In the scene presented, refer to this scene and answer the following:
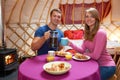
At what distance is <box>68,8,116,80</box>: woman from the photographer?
177cm

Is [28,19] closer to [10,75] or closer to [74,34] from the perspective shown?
[74,34]

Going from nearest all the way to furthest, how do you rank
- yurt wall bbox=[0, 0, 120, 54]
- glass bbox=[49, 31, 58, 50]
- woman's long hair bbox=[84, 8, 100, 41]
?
1. glass bbox=[49, 31, 58, 50]
2. woman's long hair bbox=[84, 8, 100, 41]
3. yurt wall bbox=[0, 0, 120, 54]

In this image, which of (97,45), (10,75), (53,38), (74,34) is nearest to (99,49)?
(97,45)

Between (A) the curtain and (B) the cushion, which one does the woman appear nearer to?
(B) the cushion

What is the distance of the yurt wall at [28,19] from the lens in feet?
11.1

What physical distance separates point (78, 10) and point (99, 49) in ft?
6.98

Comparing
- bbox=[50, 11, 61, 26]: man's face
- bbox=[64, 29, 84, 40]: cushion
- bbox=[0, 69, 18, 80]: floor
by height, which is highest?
bbox=[50, 11, 61, 26]: man's face

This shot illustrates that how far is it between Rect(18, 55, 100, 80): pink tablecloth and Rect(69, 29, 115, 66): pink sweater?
10 cm

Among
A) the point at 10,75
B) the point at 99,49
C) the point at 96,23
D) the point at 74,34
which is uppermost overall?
the point at 96,23

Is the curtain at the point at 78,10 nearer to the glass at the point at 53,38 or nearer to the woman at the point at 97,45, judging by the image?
the woman at the point at 97,45

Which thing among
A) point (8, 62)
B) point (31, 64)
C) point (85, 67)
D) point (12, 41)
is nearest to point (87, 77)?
point (85, 67)

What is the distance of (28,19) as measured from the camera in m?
3.56

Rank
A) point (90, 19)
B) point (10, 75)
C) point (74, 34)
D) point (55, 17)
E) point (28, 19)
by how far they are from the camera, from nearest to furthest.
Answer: point (90, 19), point (55, 17), point (10, 75), point (28, 19), point (74, 34)

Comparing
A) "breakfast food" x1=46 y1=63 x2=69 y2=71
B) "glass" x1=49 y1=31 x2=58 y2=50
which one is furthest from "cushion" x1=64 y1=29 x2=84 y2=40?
"breakfast food" x1=46 y1=63 x2=69 y2=71
